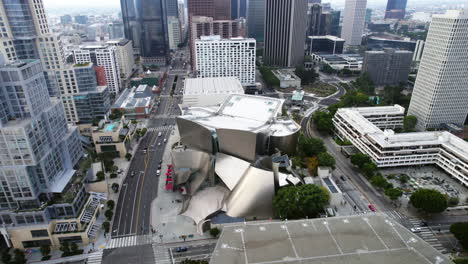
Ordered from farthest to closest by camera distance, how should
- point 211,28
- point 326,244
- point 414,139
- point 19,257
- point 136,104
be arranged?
point 211,28 → point 136,104 → point 414,139 → point 19,257 → point 326,244

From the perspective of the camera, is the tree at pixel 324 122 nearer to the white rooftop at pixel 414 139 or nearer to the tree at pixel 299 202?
the white rooftop at pixel 414 139

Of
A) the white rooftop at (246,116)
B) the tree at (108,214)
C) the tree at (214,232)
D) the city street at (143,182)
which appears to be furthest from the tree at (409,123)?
the tree at (108,214)

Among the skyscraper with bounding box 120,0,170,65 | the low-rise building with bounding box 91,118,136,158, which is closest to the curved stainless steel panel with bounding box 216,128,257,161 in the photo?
the low-rise building with bounding box 91,118,136,158

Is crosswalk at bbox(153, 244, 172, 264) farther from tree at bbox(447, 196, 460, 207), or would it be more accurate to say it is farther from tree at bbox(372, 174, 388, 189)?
tree at bbox(447, 196, 460, 207)

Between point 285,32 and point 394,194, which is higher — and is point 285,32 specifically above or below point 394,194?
above

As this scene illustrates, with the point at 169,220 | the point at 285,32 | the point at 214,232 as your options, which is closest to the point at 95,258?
the point at 169,220

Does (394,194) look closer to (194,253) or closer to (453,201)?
(453,201)

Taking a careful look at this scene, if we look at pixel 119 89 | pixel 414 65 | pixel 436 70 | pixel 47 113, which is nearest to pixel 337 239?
pixel 47 113
